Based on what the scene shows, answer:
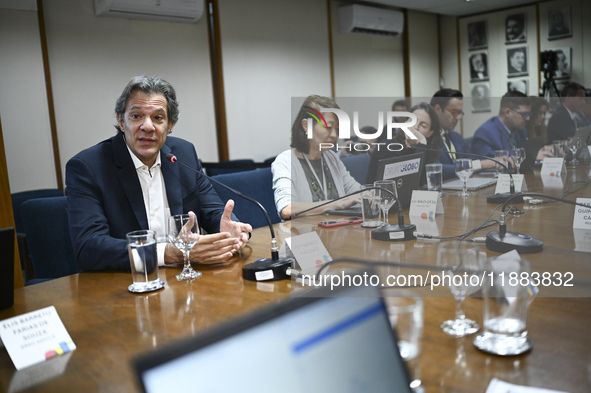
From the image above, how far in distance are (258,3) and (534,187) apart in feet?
14.1

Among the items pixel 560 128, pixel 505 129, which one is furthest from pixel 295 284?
pixel 560 128

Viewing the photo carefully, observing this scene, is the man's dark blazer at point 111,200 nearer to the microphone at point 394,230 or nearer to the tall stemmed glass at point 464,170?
the microphone at point 394,230

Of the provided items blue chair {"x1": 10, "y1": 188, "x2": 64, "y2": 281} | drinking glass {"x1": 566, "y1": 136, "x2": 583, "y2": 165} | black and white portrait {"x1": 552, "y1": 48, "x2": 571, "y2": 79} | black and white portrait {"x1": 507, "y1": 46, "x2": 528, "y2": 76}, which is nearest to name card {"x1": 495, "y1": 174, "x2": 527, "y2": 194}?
drinking glass {"x1": 566, "y1": 136, "x2": 583, "y2": 165}

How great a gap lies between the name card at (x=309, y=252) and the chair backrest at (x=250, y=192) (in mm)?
1320

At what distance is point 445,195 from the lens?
173 cm

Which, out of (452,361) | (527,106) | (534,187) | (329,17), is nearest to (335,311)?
(452,361)

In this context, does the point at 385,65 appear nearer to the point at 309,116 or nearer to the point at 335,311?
the point at 309,116

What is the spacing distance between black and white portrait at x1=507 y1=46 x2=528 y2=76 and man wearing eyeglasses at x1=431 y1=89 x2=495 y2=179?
6.33 m

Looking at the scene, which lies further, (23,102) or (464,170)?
(23,102)

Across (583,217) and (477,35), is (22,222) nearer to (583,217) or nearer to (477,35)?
(583,217)

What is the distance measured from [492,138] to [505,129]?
17cm

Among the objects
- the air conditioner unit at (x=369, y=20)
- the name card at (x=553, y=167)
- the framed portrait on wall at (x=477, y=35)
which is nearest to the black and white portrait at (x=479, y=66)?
the framed portrait on wall at (x=477, y=35)

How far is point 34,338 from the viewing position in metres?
1.00

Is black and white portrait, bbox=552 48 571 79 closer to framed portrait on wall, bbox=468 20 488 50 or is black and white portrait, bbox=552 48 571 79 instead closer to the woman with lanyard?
framed portrait on wall, bbox=468 20 488 50
